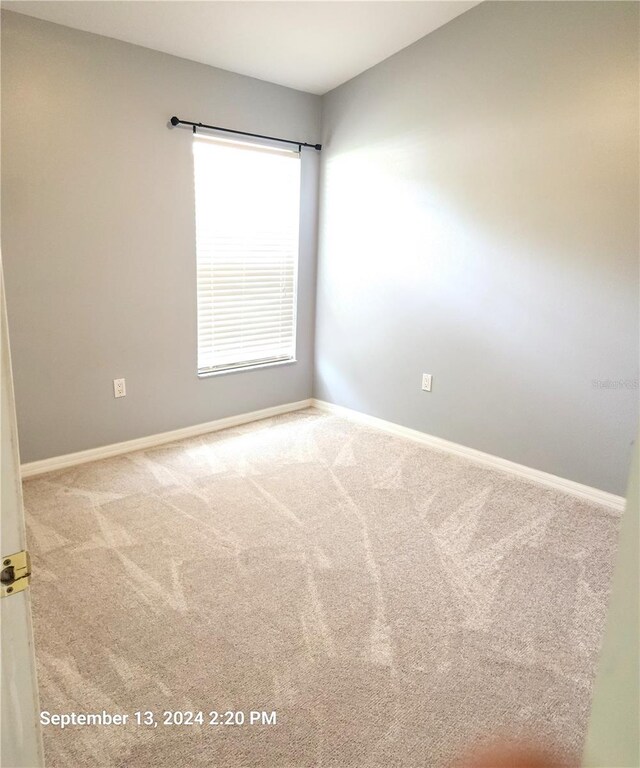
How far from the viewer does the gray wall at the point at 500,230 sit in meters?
2.63

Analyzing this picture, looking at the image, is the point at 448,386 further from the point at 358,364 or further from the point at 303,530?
the point at 303,530

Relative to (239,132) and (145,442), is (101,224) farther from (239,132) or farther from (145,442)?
(145,442)

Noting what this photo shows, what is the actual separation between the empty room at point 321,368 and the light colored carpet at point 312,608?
0.01m

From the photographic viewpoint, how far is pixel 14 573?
719 mm

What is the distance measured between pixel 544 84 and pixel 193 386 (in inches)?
108

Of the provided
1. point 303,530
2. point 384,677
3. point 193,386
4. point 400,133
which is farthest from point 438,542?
point 400,133

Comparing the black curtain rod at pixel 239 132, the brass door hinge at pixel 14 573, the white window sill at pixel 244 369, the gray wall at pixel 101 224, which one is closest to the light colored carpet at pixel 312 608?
the gray wall at pixel 101 224

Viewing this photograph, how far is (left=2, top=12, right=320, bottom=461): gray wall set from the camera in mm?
2633

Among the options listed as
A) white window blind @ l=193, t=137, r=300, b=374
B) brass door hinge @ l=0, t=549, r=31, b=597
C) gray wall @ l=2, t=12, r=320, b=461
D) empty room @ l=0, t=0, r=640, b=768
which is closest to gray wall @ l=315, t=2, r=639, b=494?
empty room @ l=0, t=0, r=640, b=768

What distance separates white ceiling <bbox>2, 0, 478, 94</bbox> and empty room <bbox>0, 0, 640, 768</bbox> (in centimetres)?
2

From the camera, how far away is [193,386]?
3.56 metres

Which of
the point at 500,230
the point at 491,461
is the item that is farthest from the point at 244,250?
the point at 491,461

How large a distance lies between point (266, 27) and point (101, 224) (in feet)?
4.68

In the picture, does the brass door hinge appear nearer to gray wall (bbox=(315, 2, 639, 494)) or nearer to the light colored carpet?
the light colored carpet
